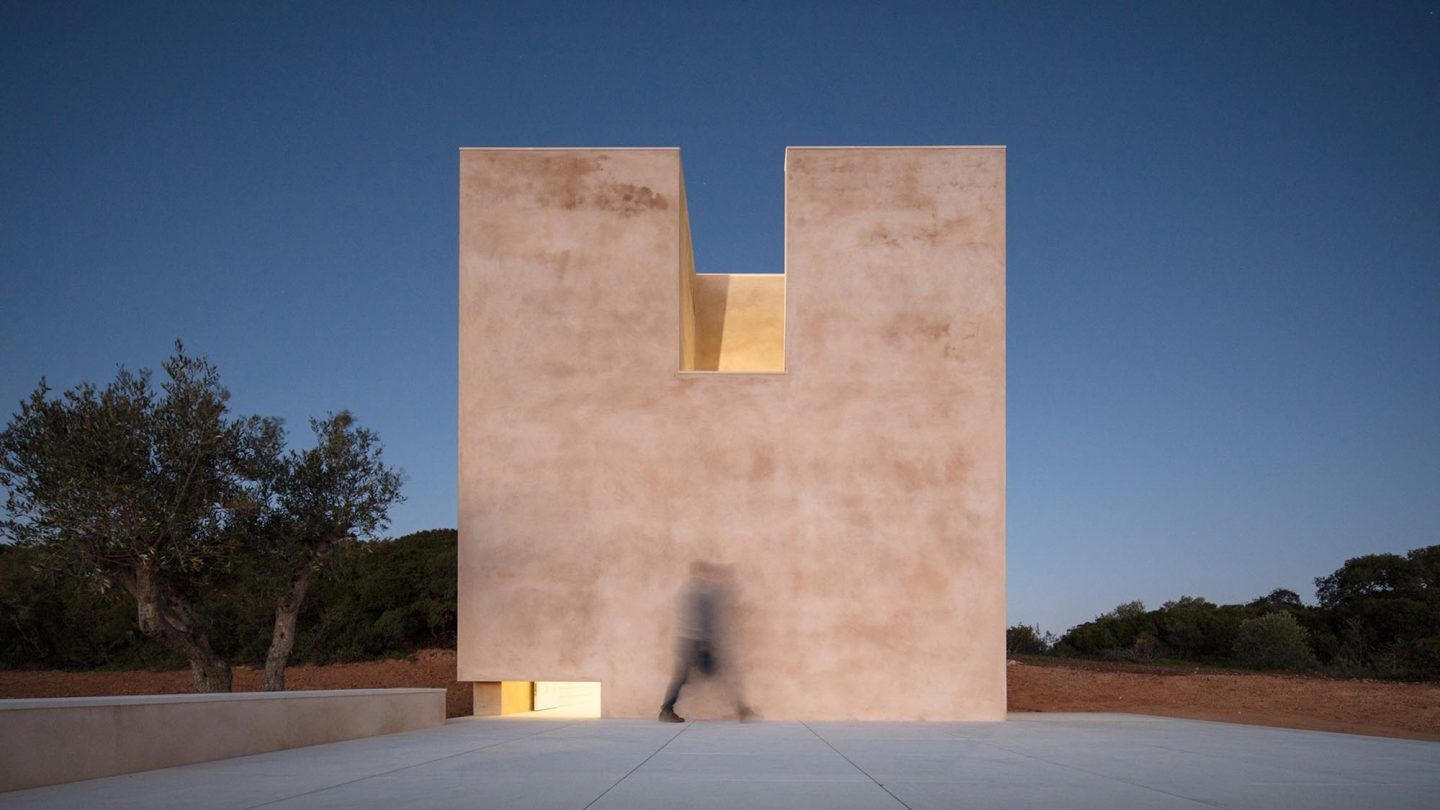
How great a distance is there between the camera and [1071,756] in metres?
7.38

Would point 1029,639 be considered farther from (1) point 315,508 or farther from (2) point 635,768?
(2) point 635,768

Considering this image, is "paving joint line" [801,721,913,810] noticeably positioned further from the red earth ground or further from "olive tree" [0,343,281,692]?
"olive tree" [0,343,281,692]

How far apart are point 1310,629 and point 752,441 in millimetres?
26278

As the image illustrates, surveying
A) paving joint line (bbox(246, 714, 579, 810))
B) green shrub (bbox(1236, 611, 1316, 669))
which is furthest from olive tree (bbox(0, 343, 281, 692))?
green shrub (bbox(1236, 611, 1316, 669))

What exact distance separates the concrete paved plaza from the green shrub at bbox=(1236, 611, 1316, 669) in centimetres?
1766

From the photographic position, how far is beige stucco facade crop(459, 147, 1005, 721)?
11438mm

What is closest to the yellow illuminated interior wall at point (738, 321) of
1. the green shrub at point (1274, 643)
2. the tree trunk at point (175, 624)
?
the tree trunk at point (175, 624)

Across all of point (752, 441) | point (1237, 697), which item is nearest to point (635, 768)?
point (752, 441)

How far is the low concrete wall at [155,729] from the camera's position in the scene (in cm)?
556

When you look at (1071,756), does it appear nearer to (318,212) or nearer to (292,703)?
(292,703)

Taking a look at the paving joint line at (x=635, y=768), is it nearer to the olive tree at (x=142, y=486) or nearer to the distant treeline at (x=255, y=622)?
the olive tree at (x=142, y=486)

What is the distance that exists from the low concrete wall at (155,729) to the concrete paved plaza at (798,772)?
19cm

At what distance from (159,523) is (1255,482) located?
89.1ft

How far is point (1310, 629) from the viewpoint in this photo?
95.9ft
